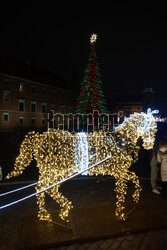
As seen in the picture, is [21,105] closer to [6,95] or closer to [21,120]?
[21,120]

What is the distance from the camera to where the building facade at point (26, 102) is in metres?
27.9

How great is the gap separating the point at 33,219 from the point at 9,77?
2808 centimetres

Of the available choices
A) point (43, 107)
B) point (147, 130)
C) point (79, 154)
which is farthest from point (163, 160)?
point (43, 107)

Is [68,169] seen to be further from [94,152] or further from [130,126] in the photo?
[130,126]

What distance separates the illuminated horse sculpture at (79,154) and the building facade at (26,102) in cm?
2412

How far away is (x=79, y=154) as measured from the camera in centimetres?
462

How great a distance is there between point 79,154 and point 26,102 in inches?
1124

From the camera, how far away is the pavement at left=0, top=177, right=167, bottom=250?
11.6 feet

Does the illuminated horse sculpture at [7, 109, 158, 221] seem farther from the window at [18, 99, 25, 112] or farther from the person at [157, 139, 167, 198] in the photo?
the window at [18, 99, 25, 112]

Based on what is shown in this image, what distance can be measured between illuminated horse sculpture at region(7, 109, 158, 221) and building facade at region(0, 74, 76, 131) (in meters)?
24.1

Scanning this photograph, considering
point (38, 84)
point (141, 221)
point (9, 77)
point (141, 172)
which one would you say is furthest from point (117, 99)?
point (141, 221)

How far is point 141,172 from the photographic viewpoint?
8.79 m

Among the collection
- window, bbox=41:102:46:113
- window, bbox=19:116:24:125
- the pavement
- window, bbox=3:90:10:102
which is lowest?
the pavement

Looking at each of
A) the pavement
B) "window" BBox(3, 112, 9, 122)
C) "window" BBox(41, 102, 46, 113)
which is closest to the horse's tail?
the pavement
